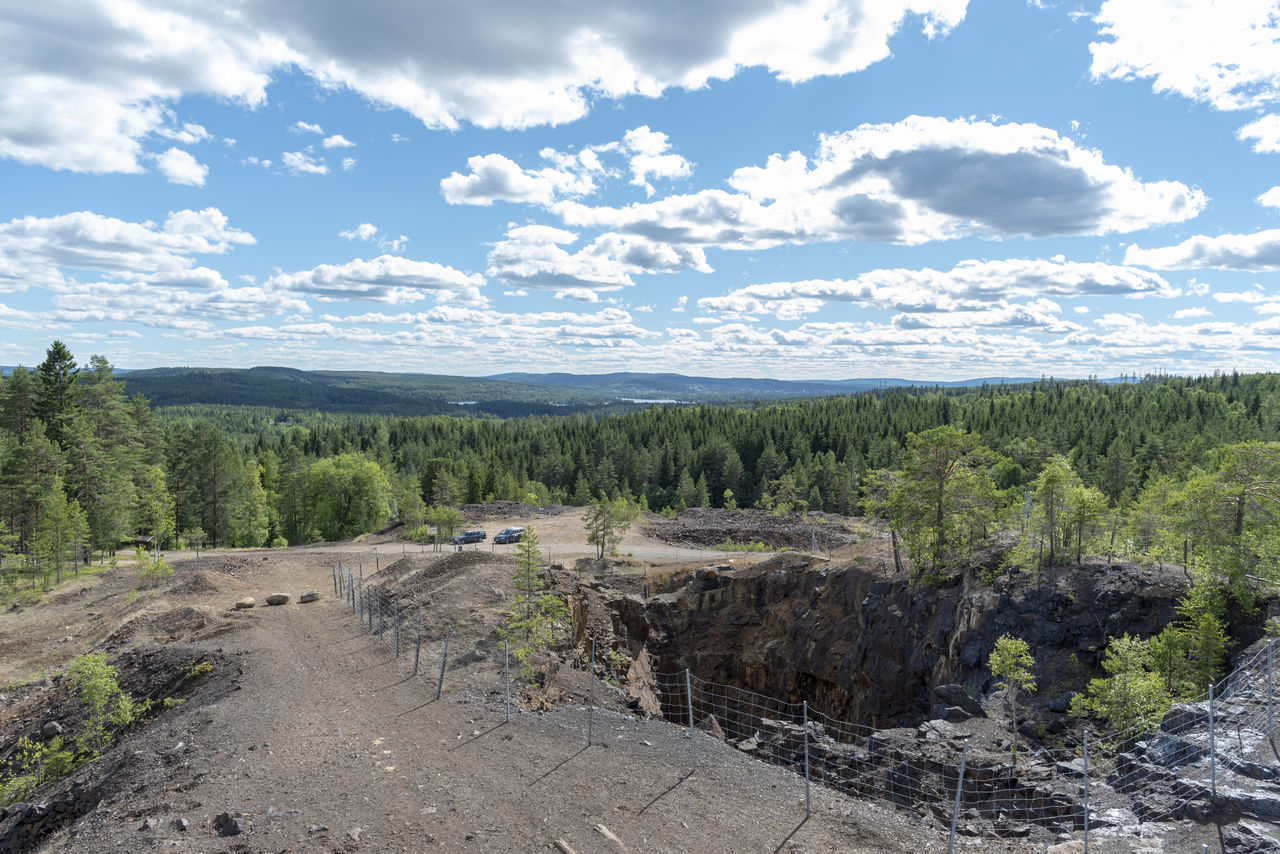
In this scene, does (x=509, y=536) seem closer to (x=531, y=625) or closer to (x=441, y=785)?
(x=531, y=625)

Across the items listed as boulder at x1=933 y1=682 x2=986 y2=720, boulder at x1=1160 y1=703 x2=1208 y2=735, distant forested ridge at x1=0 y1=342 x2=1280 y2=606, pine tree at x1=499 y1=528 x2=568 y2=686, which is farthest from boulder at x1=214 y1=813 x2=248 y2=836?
distant forested ridge at x1=0 y1=342 x2=1280 y2=606

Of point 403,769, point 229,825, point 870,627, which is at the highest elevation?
A: point 229,825

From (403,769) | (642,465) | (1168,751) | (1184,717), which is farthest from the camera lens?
(642,465)

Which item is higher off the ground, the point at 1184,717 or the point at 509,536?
the point at 1184,717

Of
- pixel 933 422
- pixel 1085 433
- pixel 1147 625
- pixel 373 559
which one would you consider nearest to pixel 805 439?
pixel 933 422

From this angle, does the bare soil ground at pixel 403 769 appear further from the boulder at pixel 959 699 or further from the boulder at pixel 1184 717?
the boulder at pixel 959 699

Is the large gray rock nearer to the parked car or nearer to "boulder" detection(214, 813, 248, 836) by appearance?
"boulder" detection(214, 813, 248, 836)

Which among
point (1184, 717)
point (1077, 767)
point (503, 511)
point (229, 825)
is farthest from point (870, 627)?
point (503, 511)
